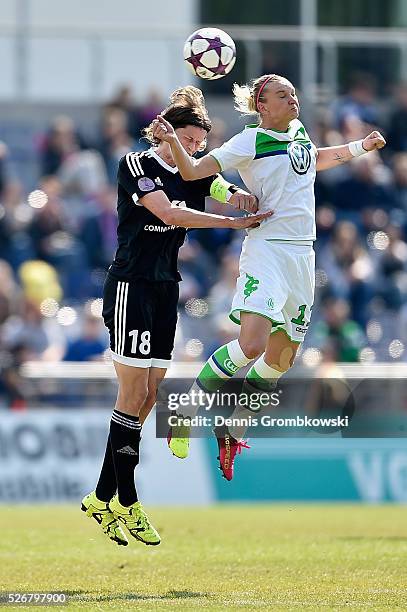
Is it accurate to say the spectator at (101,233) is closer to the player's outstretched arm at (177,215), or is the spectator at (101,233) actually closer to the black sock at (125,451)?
the black sock at (125,451)

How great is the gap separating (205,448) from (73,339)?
2.23 m

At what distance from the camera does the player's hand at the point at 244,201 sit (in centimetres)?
1022

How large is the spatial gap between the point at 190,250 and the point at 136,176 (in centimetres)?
939

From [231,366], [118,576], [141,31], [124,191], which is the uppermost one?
[141,31]

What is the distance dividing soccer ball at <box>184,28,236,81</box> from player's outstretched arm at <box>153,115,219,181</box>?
0.94 m

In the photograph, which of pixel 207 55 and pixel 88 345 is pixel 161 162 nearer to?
pixel 207 55

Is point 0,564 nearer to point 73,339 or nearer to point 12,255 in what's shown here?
point 73,339

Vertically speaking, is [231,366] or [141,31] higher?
[141,31]

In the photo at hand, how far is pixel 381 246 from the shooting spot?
20406 millimetres

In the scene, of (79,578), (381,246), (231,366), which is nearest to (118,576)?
(79,578)

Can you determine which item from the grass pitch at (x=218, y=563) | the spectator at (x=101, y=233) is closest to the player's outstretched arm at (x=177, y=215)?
the grass pitch at (x=218, y=563)

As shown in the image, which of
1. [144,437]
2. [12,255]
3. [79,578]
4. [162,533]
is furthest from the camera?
[12,255]

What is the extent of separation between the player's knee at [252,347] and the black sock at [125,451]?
3.12 ft

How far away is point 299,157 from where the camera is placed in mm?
10445
